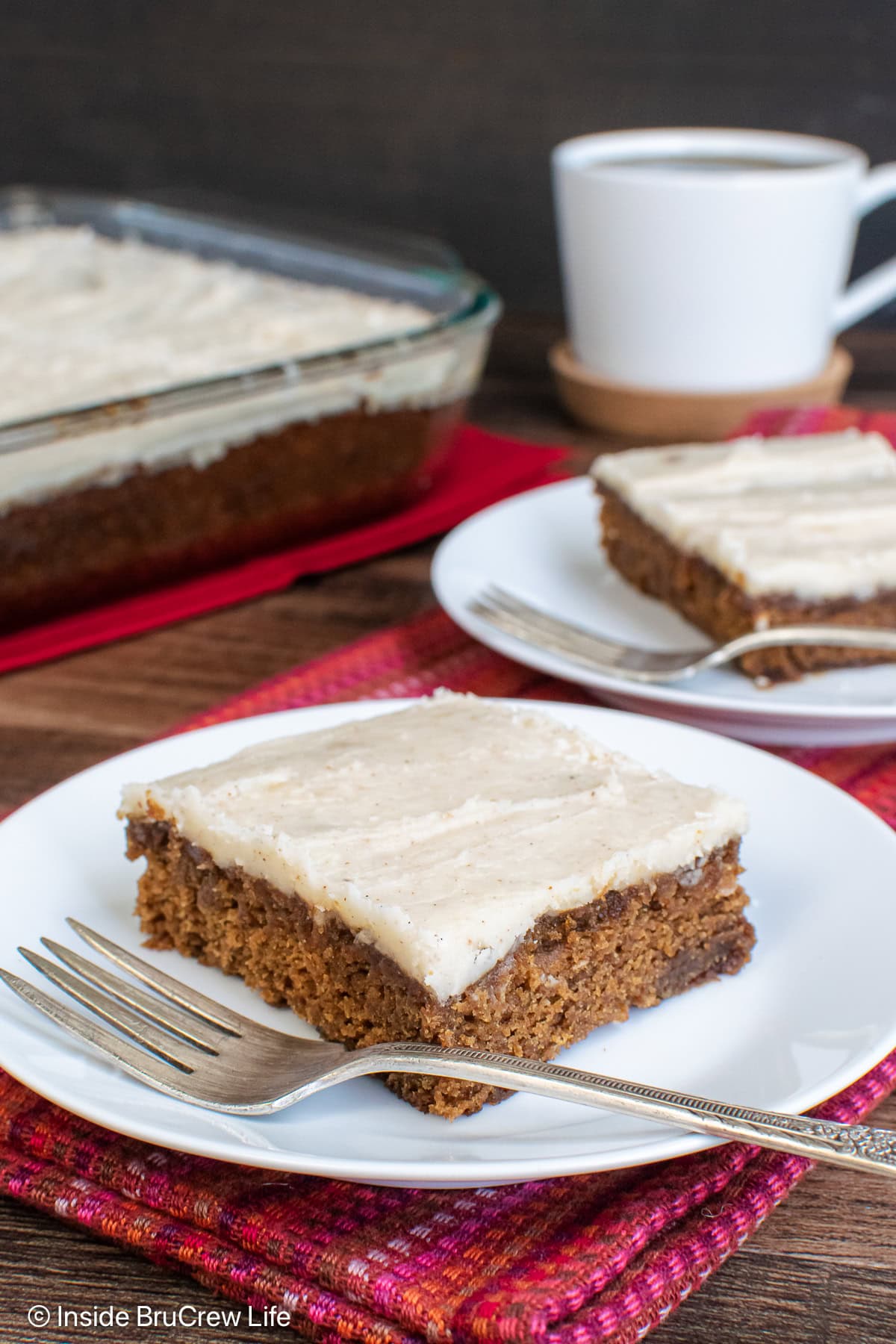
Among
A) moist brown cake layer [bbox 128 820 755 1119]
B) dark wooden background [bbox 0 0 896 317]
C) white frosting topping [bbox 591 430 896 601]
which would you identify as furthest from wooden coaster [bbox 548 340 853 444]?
moist brown cake layer [bbox 128 820 755 1119]

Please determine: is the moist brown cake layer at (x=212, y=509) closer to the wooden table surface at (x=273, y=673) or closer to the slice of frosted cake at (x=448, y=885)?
→ the wooden table surface at (x=273, y=673)

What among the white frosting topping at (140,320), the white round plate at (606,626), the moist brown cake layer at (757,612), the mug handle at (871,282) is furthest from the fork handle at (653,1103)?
the mug handle at (871,282)

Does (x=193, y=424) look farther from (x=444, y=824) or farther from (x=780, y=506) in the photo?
(x=444, y=824)

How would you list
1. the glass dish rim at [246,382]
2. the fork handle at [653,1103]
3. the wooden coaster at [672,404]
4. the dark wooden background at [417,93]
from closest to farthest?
the fork handle at [653,1103] < the glass dish rim at [246,382] < the wooden coaster at [672,404] < the dark wooden background at [417,93]


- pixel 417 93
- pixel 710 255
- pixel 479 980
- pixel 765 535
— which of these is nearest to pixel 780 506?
pixel 765 535

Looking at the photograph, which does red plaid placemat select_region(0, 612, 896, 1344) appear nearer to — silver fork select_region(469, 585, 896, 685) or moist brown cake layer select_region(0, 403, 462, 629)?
silver fork select_region(469, 585, 896, 685)

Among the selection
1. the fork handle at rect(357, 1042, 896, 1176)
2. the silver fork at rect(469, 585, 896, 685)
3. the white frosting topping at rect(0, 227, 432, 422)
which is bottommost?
the silver fork at rect(469, 585, 896, 685)

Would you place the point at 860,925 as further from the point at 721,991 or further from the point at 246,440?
the point at 246,440
